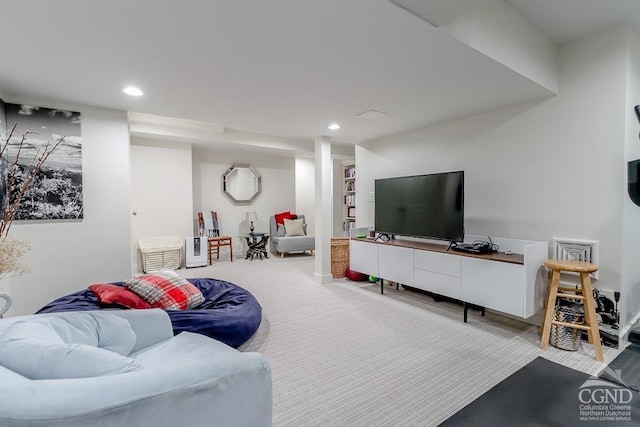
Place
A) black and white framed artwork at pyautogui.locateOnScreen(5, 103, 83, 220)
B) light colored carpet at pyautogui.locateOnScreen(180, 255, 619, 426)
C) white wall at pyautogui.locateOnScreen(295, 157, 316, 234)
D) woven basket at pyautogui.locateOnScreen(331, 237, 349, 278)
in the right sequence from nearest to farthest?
light colored carpet at pyautogui.locateOnScreen(180, 255, 619, 426) → black and white framed artwork at pyautogui.locateOnScreen(5, 103, 83, 220) → woven basket at pyautogui.locateOnScreen(331, 237, 349, 278) → white wall at pyautogui.locateOnScreen(295, 157, 316, 234)

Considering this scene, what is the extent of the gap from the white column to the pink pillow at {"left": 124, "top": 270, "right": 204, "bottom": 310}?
207 centimetres

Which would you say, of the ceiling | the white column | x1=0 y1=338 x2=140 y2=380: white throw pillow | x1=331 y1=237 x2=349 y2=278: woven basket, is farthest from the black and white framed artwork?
x1=331 y1=237 x2=349 y2=278: woven basket

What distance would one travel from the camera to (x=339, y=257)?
4.70m

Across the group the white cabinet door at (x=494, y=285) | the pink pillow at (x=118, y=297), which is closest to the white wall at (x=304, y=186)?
the white cabinet door at (x=494, y=285)

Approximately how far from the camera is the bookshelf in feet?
24.1

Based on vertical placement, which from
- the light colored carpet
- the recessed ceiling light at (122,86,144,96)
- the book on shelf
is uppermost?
the recessed ceiling light at (122,86,144,96)

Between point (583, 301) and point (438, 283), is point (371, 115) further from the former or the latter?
point (583, 301)

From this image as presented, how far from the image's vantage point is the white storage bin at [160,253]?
16.6 ft

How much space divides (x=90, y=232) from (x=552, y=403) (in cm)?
408

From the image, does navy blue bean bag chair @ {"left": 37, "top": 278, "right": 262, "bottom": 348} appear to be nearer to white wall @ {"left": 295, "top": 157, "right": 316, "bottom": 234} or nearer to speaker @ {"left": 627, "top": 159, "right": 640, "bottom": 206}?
speaker @ {"left": 627, "top": 159, "right": 640, "bottom": 206}

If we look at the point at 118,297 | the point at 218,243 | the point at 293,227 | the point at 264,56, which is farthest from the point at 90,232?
the point at 293,227

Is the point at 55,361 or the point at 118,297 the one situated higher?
the point at 55,361

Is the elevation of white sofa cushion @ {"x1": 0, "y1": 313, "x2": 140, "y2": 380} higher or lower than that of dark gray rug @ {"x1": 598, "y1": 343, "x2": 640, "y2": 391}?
higher

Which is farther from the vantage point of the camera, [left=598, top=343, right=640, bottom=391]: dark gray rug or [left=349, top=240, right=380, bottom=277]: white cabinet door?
[left=349, top=240, right=380, bottom=277]: white cabinet door
